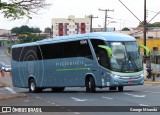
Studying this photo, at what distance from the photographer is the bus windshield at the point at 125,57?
27141 mm

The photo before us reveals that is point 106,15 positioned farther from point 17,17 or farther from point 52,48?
point 17,17

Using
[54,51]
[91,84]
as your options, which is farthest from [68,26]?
[91,84]

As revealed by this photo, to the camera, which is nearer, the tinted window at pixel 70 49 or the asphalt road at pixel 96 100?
the asphalt road at pixel 96 100

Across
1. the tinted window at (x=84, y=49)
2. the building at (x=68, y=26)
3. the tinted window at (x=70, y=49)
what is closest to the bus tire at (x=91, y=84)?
the tinted window at (x=84, y=49)

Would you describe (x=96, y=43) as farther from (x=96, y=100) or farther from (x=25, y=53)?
(x=25, y=53)

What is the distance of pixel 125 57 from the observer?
27.4 m

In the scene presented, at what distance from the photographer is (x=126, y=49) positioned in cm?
2755

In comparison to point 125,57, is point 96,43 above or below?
above

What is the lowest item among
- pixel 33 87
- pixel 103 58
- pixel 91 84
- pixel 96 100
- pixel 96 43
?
pixel 33 87

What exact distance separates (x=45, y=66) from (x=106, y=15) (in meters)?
51.4

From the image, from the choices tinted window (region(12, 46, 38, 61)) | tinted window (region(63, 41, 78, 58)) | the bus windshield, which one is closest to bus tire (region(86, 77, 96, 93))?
the bus windshield

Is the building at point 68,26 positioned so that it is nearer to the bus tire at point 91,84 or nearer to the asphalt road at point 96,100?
the bus tire at point 91,84

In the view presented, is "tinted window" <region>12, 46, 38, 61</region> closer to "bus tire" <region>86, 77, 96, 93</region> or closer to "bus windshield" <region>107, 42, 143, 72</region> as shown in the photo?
"bus tire" <region>86, 77, 96, 93</region>

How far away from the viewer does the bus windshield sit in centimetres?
2714
